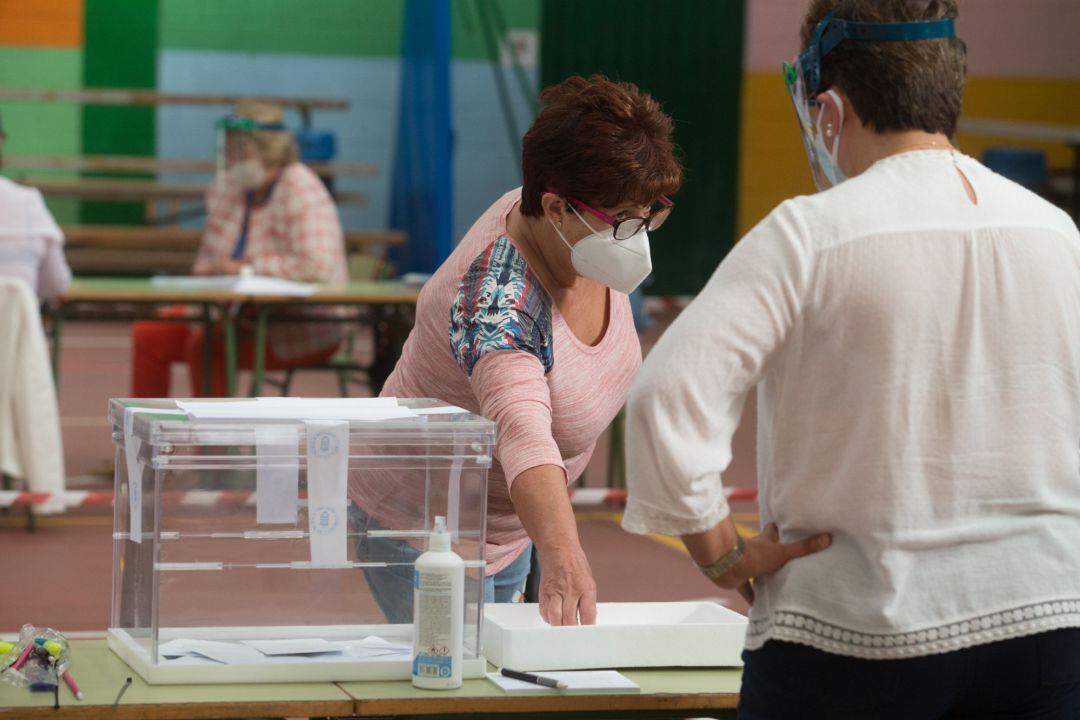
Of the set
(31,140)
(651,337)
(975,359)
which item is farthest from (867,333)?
(31,140)

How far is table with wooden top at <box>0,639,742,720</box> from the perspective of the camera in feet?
5.97

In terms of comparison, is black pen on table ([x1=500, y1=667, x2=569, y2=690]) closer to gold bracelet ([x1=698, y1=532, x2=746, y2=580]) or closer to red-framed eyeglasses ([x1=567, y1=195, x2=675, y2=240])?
gold bracelet ([x1=698, y1=532, x2=746, y2=580])

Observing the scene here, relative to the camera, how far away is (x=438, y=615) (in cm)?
187

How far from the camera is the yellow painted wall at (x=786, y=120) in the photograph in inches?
543

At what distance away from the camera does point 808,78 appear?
154 cm

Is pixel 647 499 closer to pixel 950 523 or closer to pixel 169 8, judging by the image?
pixel 950 523

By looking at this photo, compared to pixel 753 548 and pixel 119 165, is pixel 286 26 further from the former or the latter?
pixel 753 548

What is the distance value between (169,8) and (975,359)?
11.8 meters

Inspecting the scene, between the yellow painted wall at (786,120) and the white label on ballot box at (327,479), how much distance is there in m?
11.9

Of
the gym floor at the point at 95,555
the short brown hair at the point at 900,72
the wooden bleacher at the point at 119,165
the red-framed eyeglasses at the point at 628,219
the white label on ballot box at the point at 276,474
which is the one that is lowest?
the gym floor at the point at 95,555

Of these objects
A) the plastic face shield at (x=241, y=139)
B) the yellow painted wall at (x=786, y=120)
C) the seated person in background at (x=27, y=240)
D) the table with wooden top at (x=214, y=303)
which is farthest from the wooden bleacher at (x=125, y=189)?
the seated person in background at (x=27, y=240)

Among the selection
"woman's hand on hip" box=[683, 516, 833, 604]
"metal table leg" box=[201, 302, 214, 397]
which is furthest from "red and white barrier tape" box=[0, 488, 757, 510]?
"woman's hand on hip" box=[683, 516, 833, 604]

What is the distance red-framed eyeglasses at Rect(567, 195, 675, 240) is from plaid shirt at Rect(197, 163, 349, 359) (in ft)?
14.8

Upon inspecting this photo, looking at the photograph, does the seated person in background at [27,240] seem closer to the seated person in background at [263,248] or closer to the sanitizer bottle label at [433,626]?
the seated person in background at [263,248]
